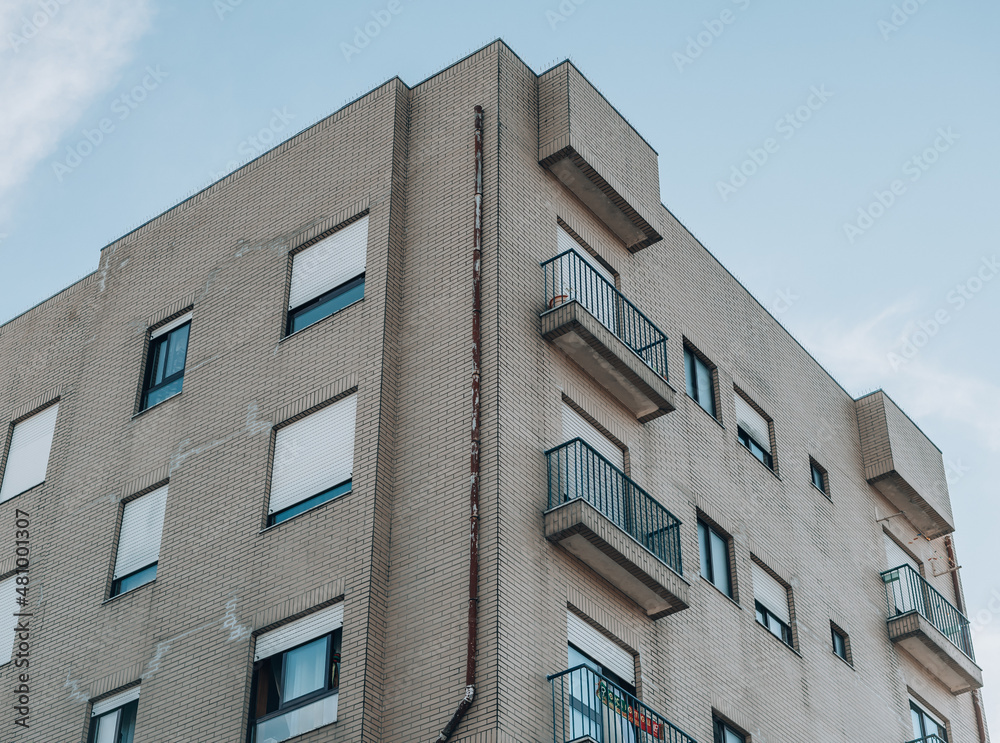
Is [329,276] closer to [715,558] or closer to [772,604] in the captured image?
[715,558]

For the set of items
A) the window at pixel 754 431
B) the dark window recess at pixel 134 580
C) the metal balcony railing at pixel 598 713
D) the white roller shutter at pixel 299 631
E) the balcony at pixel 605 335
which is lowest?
the metal balcony railing at pixel 598 713

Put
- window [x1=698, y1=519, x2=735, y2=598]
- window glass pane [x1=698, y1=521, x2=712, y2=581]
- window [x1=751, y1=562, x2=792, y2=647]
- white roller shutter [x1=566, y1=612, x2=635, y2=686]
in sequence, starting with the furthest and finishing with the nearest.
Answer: window [x1=751, y1=562, x2=792, y2=647] < window [x1=698, y1=519, x2=735, y2=598] < window glass pane [x1=698, y1=521, x2=712, y2=581] < white roller shutter [x1=566, y1=612, x2=635, y2=686]

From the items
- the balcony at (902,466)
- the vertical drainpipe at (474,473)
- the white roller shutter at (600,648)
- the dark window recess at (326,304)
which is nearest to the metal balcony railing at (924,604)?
the balcony at (902,466)

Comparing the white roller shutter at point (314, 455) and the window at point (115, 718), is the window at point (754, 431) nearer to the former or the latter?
the white roller shutter at point (314, 455)

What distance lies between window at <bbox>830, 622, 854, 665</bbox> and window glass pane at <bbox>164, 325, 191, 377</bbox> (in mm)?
13832

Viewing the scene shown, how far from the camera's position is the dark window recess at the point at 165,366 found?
2669 cm

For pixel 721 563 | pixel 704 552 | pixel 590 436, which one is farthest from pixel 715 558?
pixel 590 436

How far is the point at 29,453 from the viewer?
93.4 feet

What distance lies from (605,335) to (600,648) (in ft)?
16.9

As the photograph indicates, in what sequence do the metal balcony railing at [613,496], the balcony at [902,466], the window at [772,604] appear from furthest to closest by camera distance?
the balcony at [902,466] < the window at [772,604] < the metal balcony railing at [613,496]

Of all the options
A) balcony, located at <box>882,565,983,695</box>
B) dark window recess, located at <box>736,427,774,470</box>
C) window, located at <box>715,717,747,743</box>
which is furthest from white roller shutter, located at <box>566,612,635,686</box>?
balcony, located at <box>882,565,983,695</box>

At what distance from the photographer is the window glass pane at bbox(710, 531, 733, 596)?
2612cm

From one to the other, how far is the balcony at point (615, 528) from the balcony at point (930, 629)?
8543 mm

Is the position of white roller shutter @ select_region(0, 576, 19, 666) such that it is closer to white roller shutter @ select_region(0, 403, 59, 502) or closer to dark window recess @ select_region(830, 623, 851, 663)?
white roller shutter @ select_region(0, 403, 59, 502)
